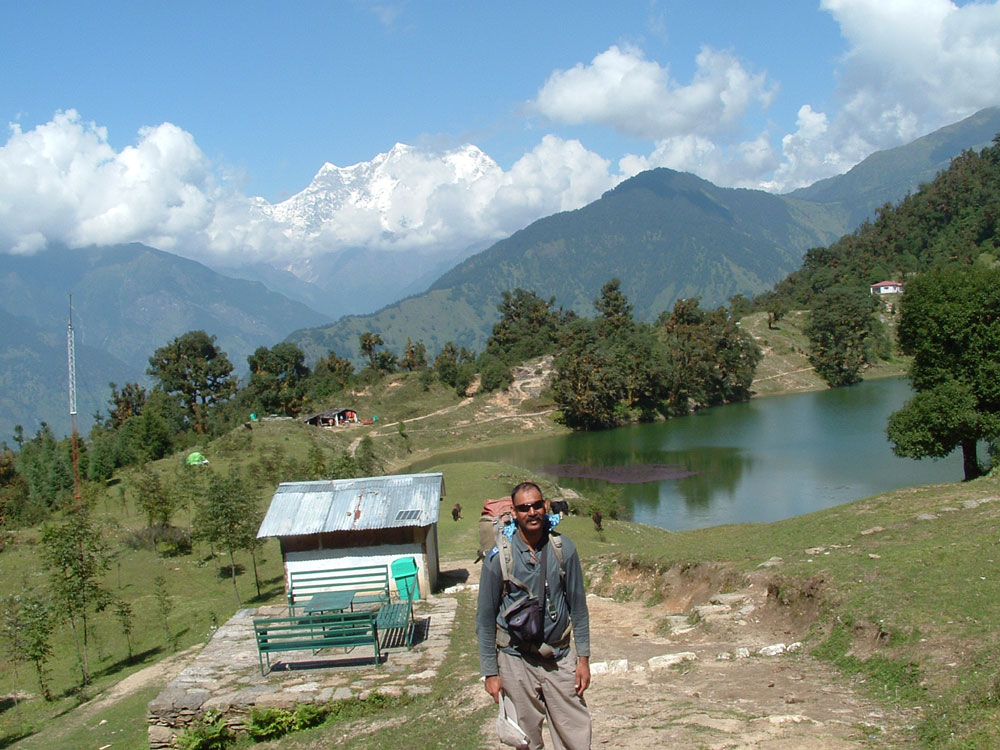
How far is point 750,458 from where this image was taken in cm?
5188

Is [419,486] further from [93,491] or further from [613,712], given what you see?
[93,491]

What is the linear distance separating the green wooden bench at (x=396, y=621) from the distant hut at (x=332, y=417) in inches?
2649

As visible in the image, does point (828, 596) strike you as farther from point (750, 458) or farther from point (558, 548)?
point (750, 458)

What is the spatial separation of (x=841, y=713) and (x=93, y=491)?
4265 cm

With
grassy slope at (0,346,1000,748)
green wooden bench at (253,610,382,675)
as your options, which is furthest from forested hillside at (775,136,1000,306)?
green wooden bench at (253,610,382,675)

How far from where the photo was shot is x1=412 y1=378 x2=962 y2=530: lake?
3800 centimetres

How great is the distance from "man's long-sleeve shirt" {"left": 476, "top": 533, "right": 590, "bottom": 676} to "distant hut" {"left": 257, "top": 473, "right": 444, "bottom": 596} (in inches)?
457

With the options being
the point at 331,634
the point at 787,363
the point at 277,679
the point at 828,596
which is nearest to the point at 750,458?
the point at 828,596

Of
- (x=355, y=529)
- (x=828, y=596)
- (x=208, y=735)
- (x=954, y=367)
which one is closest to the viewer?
(x=208, y=735)

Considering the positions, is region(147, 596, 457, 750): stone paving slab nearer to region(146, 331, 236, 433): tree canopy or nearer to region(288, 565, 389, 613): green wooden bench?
region(288, 565, 389, 613): green wooden bench

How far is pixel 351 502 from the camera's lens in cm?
1777

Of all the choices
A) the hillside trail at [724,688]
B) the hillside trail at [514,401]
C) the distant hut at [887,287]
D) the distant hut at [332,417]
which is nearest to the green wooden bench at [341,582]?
the hillside trail at [724,688]

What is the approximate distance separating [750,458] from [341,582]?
41.1 meters

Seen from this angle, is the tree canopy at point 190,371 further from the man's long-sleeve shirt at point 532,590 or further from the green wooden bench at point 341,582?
the man's long-sleeve shirt at point 532,590
